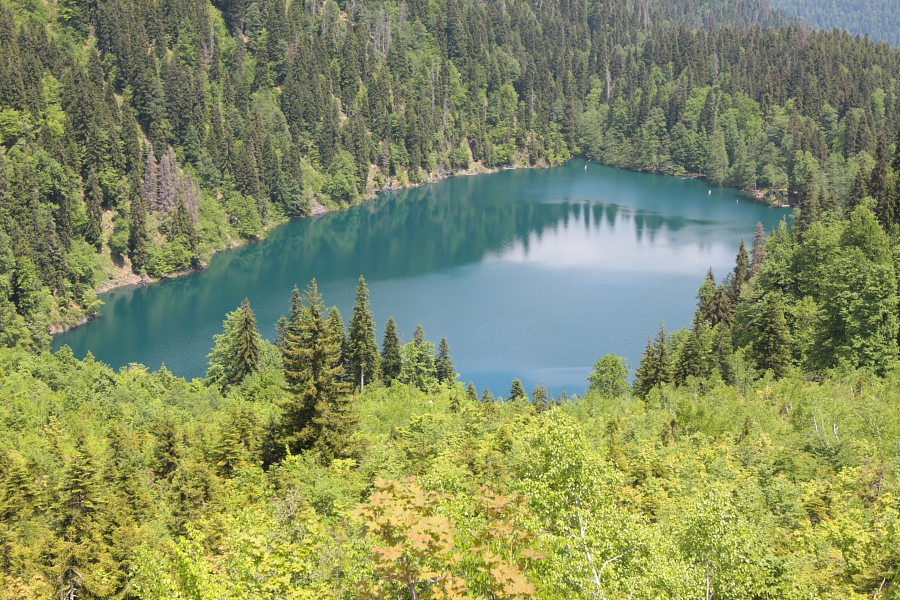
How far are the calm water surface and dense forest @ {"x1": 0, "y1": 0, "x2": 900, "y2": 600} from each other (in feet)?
18.2

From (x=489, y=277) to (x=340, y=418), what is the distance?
79095mm

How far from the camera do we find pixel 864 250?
212 ft

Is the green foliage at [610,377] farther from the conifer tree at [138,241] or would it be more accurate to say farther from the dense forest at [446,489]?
the conifer tree at [138,241]

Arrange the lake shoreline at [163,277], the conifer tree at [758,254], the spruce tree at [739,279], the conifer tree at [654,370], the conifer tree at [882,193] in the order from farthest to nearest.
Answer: the lake shoreline at [163,277], the conifer tree at [758,254], the spruce tree at [739,279], the conifer tree at [882,193], the conifer tree at [654,370]

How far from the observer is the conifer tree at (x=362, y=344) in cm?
6956

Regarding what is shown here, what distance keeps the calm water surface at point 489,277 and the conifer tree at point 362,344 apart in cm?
1160

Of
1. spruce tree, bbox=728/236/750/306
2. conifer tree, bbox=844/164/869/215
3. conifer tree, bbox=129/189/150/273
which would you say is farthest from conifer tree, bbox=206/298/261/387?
conifer tree, bbox=844/164/869/215

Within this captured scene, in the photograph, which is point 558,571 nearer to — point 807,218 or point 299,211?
point 807,218

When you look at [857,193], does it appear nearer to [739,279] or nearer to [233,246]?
[739,279]

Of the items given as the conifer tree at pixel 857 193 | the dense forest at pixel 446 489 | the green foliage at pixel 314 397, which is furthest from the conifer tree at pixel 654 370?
the conifer tree at pixel 857 193

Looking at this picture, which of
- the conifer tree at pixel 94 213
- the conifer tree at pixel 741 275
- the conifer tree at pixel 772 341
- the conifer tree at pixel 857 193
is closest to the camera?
the conifer tree at pixel 772 341

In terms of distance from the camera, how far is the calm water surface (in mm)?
89000

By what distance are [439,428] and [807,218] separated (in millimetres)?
61864

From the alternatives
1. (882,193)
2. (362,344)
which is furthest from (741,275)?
(362,344)
